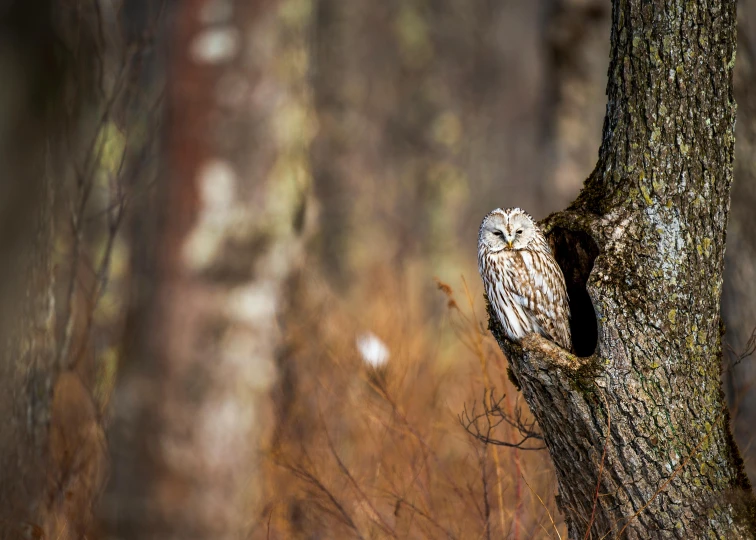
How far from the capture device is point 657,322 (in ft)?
9.00

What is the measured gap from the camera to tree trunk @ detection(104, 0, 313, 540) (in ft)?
11.8

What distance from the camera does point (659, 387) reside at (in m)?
2.72

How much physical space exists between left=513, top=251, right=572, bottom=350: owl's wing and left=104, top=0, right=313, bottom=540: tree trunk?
1166mm

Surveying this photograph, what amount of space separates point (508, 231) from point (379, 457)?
137 centimetres

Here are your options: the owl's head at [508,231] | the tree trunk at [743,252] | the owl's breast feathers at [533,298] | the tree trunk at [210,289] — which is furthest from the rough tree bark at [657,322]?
the tree trunk at [743,252]

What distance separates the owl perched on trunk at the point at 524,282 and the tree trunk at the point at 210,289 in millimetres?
997

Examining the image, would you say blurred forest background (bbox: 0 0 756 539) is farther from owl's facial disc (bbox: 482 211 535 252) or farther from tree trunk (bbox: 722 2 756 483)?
owl's facial disc (bbox: 482 211 535 252)

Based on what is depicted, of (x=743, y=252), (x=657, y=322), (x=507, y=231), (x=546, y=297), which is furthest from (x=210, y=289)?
(x=743, y=252)

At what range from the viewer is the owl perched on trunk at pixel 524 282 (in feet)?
10.9

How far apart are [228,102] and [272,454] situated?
1732mm

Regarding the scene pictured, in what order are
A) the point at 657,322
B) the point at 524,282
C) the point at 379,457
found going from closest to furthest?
1. the point at 657,322
2. the point at 524,282
3. the point at 379,457

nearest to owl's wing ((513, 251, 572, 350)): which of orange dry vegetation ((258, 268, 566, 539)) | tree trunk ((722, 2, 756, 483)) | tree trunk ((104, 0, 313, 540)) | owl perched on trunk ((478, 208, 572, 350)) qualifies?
owl perched on trunk ((478, 208, 572, 350))

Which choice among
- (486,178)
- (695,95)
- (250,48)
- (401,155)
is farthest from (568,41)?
(486,178)

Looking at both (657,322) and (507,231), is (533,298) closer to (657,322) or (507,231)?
(507,231)
